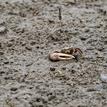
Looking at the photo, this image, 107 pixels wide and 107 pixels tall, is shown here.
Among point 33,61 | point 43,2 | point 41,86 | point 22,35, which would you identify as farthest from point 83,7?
point 41,86

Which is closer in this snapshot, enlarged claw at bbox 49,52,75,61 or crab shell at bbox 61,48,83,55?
enlarged claw at bbox 49,52,75,61

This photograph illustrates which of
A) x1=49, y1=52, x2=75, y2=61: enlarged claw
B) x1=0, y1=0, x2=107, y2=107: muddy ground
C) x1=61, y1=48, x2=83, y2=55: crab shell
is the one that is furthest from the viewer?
x1=61, y1=48, x2=83, y2=55: crab shell

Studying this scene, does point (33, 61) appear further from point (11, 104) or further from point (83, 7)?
point (83, 7)

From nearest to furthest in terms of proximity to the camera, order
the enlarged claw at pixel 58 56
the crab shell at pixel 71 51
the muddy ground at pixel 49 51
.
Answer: the muddy ground at pixel 49 51
the enlarged claw at pixel 58 56
the crab shell at pixel 71 51

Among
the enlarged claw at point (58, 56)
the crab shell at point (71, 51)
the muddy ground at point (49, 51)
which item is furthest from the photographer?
the crab shell at point (71, 51)

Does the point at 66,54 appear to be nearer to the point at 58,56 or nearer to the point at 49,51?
the point at 58,56
